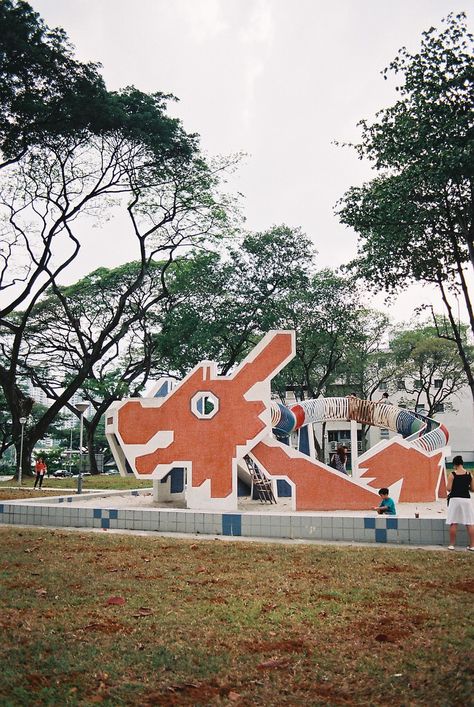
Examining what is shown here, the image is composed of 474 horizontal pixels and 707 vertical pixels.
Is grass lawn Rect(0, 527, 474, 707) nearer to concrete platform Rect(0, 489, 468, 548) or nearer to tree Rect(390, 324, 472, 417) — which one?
concrete platform Rect(0, 489, 468, 548)

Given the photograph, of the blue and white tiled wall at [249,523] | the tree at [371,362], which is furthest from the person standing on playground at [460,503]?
the tree at [371,362]

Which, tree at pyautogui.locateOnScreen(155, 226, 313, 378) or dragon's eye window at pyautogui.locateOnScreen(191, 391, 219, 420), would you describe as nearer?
dragon's eye window at pyautogui.locateOnScreen(191, 391, 219, 420)

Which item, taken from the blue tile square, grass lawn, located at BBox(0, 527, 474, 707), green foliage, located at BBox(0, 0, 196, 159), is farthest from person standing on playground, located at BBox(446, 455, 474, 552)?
green foliage, located at BBox(0, 0, 196, 159)

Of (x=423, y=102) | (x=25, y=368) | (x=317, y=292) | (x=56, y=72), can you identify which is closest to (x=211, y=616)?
(x=423, y=102)

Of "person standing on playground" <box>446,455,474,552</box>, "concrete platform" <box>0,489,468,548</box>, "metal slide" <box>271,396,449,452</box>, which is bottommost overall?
"concrete platform" <box>0,489,468,548</box>

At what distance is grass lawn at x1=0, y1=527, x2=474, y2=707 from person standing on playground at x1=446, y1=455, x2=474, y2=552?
0.61 meters

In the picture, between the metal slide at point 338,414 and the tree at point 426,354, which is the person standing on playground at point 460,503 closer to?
the metal slide at point 338,414

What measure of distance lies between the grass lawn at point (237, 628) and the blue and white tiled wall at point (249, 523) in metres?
1.11

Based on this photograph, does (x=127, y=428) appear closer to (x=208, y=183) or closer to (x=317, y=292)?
(x=208, y=183)

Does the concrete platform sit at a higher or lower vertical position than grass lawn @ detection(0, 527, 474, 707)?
higher

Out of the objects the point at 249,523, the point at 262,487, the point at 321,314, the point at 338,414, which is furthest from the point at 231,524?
the point at 321,314

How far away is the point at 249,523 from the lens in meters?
11.2

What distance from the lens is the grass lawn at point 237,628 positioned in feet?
13.6

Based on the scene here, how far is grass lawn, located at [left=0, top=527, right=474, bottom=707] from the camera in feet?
13.6
